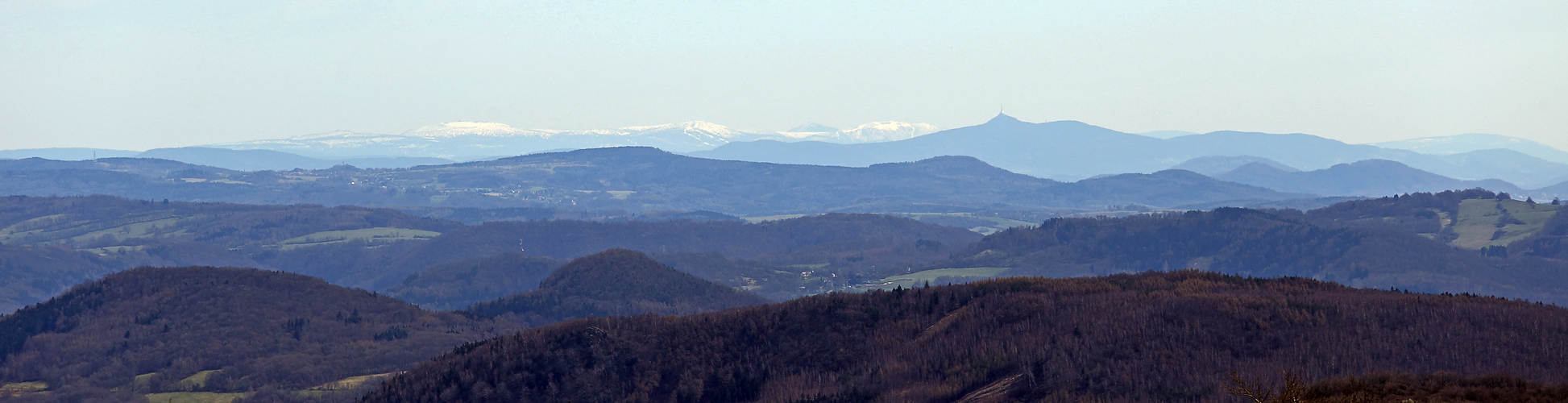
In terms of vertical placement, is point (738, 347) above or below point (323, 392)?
above

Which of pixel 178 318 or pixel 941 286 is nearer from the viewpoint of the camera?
pixel 941 286

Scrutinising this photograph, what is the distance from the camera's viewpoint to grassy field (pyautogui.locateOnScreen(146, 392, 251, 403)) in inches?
3457

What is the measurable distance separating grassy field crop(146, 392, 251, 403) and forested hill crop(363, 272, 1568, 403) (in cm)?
3265

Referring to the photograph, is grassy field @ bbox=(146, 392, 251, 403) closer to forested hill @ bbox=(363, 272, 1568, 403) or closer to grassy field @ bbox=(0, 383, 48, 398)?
grassy field @ bbox=(0, 383, 48, 398)

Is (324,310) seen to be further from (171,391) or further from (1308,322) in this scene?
(1308,322)

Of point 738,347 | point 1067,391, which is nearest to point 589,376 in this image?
point 738,347

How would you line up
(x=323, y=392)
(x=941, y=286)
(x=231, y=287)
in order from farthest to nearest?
(x=231, y=287), (x=323, y=392), (x=941, y=286)

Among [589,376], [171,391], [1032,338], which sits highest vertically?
[1032,338]

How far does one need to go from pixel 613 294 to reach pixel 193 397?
250 ft

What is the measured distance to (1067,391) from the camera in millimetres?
41750

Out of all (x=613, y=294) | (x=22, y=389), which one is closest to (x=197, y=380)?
(x=22, y=389)

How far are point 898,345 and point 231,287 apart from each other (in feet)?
314

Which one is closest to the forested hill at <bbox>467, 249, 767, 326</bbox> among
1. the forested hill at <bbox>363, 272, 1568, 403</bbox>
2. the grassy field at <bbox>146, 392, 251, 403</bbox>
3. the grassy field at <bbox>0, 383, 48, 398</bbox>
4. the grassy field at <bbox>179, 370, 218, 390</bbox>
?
the grassy field at <bbox>179, 370, 218, 390</bbox>

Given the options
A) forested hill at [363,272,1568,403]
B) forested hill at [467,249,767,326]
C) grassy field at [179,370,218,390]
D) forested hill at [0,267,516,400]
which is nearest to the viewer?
forested hill at [363,272,1568,403]
